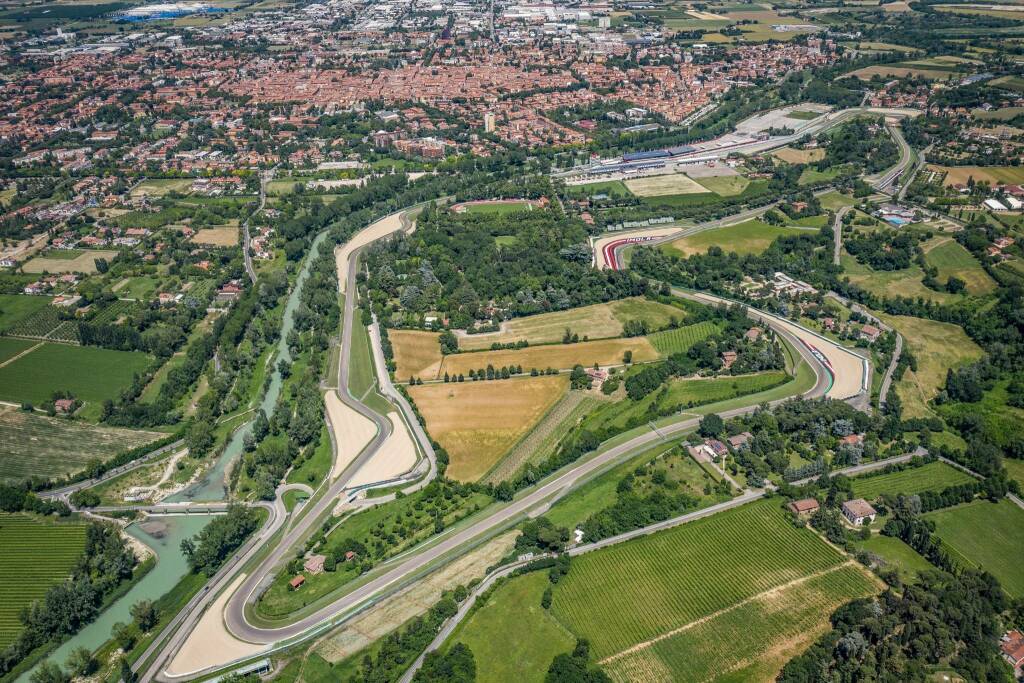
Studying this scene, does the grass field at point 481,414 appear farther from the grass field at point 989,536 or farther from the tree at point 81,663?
the grass field at point 989,536

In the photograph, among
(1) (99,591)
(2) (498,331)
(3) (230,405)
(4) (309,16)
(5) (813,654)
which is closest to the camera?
(5) (813,654)

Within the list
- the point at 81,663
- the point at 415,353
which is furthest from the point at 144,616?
the point at 415,353

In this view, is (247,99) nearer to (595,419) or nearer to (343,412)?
(343,412)

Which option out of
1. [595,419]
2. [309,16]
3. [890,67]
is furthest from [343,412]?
[309,16]

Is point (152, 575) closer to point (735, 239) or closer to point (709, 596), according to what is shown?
point (709, 596)

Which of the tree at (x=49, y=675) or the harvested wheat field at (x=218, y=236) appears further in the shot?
the harvested wheat field at (x=218, y=236)

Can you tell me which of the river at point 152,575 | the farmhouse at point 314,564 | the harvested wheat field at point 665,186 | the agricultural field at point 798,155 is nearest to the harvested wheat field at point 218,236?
the river at point 152,575

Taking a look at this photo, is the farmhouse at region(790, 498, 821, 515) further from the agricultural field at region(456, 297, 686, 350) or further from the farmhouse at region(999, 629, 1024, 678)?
the agricultural field at region(456, 297, 686, 350)
